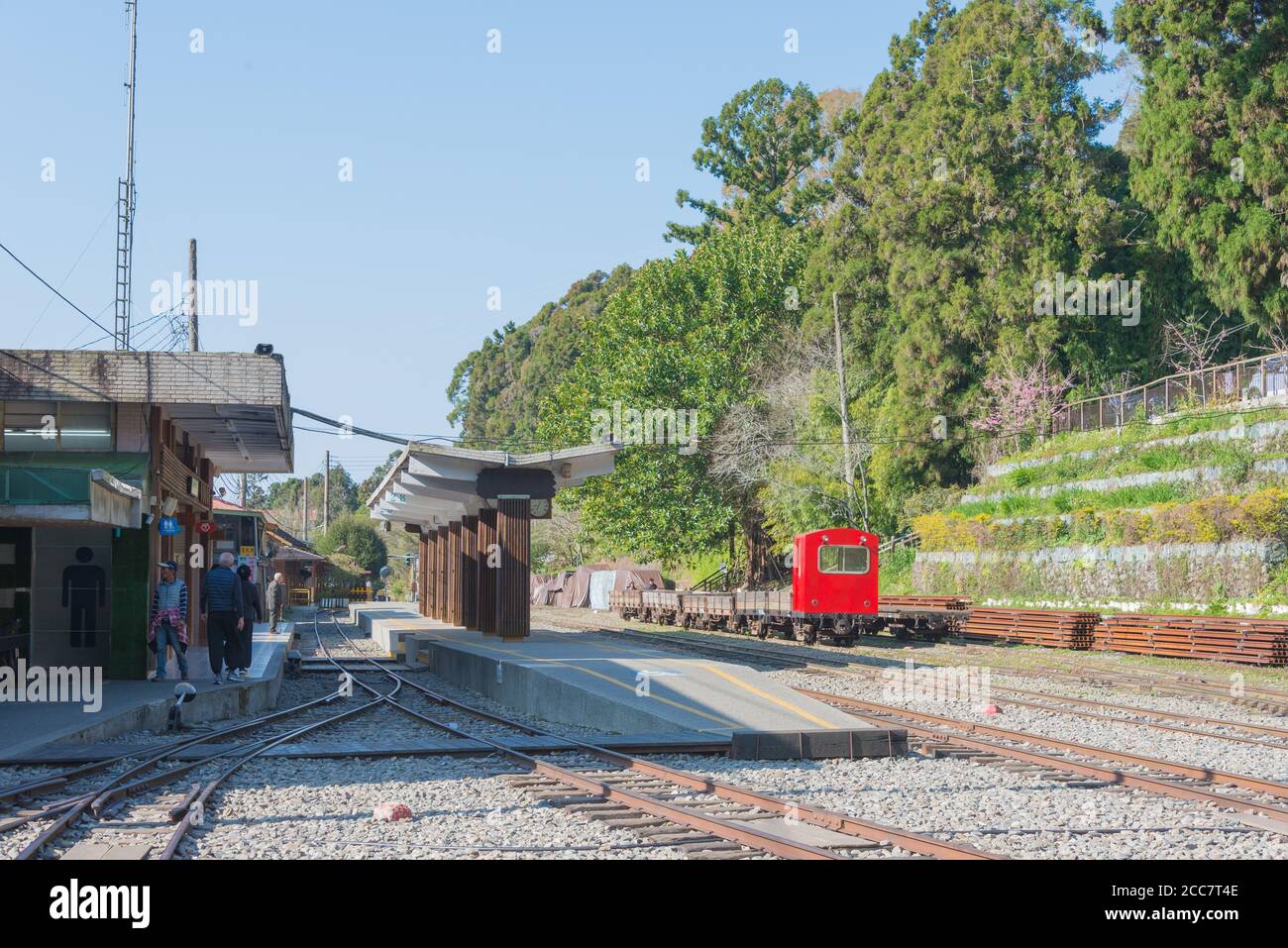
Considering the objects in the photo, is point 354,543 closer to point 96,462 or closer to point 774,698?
point 96,462

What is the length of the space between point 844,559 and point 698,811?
22.6 meters

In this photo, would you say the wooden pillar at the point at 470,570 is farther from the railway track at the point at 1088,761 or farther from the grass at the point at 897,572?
the grass at the point at 897,572

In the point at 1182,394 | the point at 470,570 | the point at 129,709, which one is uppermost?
the point at 1182,394

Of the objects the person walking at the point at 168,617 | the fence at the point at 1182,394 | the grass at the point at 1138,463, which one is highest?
the fence at the point at 1182,394

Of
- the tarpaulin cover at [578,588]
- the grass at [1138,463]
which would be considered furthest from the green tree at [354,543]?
the grass at [1138,463]

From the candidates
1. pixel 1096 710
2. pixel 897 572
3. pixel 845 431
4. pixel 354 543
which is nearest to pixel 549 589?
pixel 354 543

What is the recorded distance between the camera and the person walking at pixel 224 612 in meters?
16.4

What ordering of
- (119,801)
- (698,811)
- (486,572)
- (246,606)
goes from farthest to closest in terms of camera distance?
(486,572) → (246,606) → (119,801) → (698,811)

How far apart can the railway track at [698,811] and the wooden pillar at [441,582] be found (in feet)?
91.4

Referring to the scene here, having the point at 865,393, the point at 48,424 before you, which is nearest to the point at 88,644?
the point at 48,424

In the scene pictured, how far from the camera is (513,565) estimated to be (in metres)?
24.8

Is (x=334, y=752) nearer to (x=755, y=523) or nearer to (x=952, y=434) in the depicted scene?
(x=952, y=434)

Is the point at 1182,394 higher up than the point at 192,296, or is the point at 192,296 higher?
the point at 192,296
